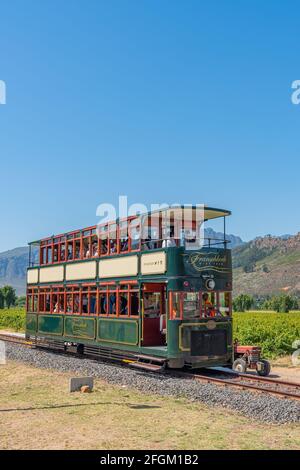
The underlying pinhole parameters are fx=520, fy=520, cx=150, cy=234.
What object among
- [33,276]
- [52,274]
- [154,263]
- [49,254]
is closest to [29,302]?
[33,276]

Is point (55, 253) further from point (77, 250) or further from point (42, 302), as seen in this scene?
point (42, 302)

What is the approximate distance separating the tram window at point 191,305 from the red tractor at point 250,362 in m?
2.11

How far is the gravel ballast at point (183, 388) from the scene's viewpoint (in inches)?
415

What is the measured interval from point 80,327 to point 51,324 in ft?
9.64

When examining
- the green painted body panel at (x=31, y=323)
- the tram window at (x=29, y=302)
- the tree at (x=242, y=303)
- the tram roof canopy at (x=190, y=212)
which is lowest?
Answer: the tree at (x=242, y=303)

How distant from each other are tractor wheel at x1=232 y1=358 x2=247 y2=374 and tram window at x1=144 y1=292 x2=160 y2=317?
287cm

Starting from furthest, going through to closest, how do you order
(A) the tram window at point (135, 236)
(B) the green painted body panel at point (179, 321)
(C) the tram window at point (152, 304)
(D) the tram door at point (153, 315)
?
(C) the tram window at point (152, 304) → (A) the tram window at point (135, 236) → (D) the tram door at point (153, 315) → (B) the green painted body panel at point (179, 321)

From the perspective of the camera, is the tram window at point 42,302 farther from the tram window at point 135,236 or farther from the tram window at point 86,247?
the tram window at point 135,236

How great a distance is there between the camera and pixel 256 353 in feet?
52.6

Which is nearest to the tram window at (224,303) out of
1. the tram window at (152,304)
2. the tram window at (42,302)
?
the tram window at (152,304)
